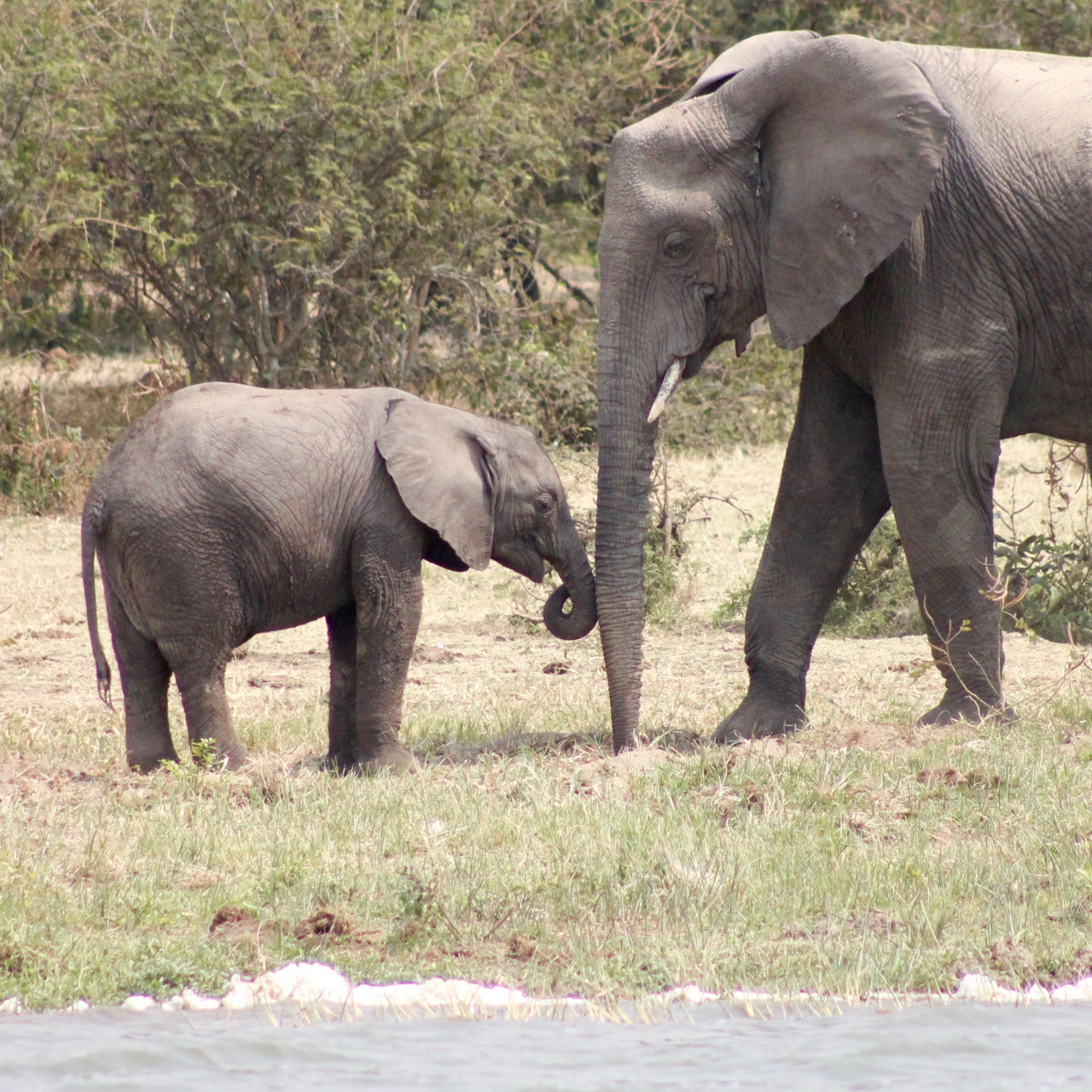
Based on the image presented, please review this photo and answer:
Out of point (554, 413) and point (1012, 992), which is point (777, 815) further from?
point (554, 413)

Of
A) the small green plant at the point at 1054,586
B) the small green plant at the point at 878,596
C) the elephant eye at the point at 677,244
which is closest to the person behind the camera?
the elephant eye at the point at 677,244

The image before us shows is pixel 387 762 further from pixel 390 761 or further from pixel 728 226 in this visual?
pixel 728 226

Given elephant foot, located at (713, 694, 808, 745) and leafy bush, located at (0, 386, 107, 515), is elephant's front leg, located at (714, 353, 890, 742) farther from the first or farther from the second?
leafy bush, located at (0, 386, 107, 515)

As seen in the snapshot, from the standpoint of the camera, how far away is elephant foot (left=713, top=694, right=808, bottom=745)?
752 centimetres

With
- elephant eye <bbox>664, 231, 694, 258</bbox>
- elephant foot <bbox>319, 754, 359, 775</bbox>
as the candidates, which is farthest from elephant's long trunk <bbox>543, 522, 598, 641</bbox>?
elephant eye <bbox>664, 231, 694, 258</bbox>

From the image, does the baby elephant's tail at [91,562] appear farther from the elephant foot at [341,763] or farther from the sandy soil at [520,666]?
the elephant foot at [341,763]

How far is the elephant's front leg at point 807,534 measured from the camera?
756 centimetres

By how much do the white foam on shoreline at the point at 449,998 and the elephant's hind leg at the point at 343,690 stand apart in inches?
106

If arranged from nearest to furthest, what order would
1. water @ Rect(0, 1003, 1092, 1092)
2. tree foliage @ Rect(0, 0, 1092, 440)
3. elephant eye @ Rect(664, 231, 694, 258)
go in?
water @ Rect(0, 1003, 1092, 1092) < elephant eye @ Rect(664, 231, 694, 258) < tree foliage @ Rect(0, 0, 1092, 440)

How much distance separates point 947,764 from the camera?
21.5 feet

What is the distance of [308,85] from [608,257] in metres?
8.36

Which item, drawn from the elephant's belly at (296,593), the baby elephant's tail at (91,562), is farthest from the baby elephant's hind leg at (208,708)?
the baby elephant's tail at (91,562)

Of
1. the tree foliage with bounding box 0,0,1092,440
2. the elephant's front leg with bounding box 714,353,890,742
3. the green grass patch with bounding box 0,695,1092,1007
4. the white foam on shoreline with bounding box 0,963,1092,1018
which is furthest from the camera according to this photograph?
the tree foliage with bounding box 0,0,1092,440

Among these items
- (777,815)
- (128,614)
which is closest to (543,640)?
(128,614)
